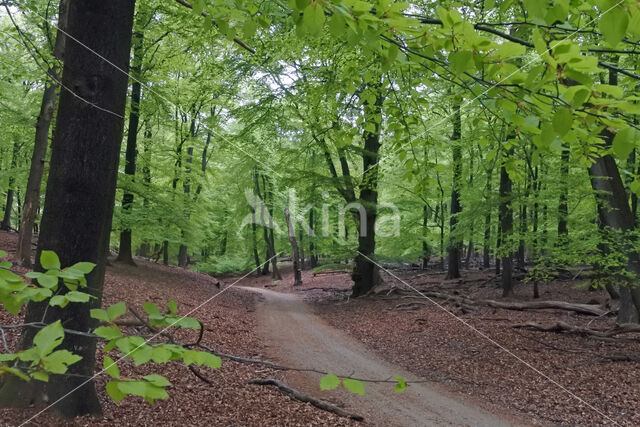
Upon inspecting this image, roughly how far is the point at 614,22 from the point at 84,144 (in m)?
3.07

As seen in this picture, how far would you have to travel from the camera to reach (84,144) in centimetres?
290

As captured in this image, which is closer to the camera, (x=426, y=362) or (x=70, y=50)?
(x=70, y=50)

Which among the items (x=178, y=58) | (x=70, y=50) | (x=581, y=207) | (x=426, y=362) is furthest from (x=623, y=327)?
(x=178, y=58)

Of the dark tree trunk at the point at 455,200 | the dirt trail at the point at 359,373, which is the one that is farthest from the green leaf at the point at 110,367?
the dark tree trunk at the point at 455,200

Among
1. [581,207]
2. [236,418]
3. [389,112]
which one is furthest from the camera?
[581,207]

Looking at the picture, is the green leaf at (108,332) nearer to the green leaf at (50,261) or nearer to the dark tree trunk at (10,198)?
the green leaf at (50,261)

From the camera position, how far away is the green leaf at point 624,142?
1.23 m

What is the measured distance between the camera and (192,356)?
1.27 m

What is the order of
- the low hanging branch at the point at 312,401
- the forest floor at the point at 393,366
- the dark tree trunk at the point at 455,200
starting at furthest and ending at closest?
1. the dark tree trunk at the point at 455,200
2. the low hanging branch at the point at 312,401
3. the forest floor at the point at 393,366

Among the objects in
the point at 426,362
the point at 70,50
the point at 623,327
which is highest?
the point at 70,50

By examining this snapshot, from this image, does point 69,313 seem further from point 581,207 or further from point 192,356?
point 581,207

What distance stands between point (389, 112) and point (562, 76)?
205 cm

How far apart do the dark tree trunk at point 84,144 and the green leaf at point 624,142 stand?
3.00 meters

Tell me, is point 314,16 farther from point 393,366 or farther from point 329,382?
point 393,366
